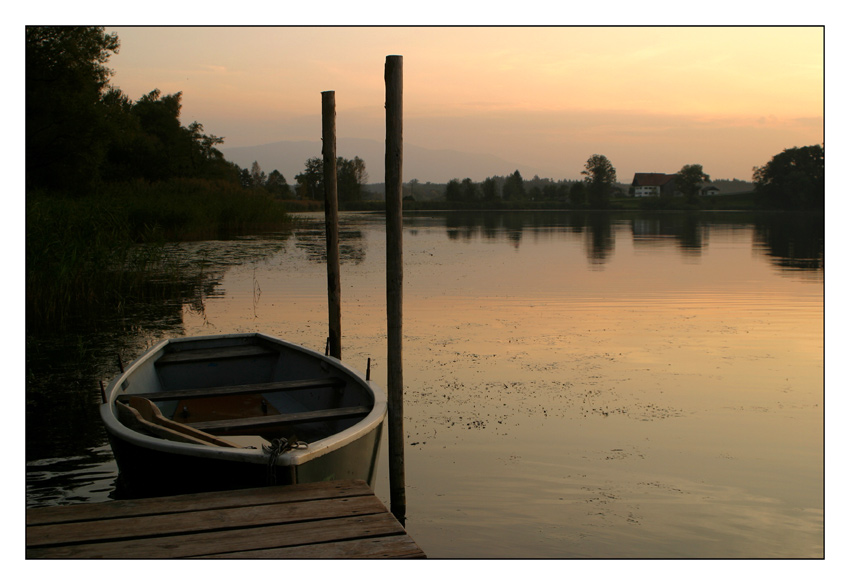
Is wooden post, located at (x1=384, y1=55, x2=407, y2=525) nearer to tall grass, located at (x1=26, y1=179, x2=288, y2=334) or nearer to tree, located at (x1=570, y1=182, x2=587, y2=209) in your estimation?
tall grass, located at (x1=26, y1=179, x2=288, y2=334)

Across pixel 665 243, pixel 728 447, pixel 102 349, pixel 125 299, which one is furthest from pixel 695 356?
pixel 665 243

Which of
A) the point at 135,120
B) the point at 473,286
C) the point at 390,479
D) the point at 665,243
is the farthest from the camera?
the point at 135,120

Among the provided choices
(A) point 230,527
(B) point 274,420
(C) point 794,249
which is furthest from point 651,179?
(A) point 230,527

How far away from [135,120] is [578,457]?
33.7 metres

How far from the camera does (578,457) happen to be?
651 centimetres

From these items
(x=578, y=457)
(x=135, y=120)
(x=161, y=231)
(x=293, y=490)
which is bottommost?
(x=578, y=457)

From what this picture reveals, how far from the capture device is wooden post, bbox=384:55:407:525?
5.70 meters

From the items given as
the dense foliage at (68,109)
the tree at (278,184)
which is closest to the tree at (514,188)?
the tree at (278,184)

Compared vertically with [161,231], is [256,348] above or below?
below

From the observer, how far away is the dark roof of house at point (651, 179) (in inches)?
5034

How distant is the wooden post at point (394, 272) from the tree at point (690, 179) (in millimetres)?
103513

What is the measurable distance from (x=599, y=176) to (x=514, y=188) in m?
23.3

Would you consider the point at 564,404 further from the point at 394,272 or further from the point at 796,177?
the point at 796,177

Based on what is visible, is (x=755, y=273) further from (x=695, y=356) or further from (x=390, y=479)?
(x=390, y=479)
